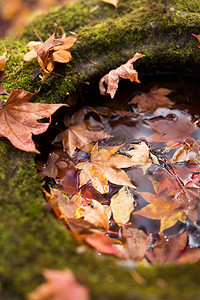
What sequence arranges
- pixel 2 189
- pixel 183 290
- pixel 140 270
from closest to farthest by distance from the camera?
pixel 183 290, pixel 140 270, pixel 2 189

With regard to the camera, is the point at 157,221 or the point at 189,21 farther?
the point at 189,21

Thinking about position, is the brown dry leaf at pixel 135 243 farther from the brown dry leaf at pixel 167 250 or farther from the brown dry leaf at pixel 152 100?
the brown dry leaf at pixel 152 100

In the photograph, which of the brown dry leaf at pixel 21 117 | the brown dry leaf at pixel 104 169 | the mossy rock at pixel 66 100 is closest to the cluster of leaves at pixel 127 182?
the brown dry leaf at pixel 104 169

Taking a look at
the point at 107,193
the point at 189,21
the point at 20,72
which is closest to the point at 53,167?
the point at 107,193

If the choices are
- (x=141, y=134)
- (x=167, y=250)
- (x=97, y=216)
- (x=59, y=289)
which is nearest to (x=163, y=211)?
(x=167, y=250)

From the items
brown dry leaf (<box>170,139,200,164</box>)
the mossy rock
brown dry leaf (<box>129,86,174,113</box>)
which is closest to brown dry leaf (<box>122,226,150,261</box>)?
the mossy rock

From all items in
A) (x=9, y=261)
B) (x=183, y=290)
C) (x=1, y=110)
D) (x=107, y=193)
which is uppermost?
(x=1, y=110)

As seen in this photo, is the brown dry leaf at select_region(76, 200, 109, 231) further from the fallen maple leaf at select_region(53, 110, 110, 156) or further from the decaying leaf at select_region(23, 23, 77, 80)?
the decaying leaf at select_region(23, 23, 77, 80)

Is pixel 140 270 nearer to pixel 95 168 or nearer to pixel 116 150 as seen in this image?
pixel 95 168
